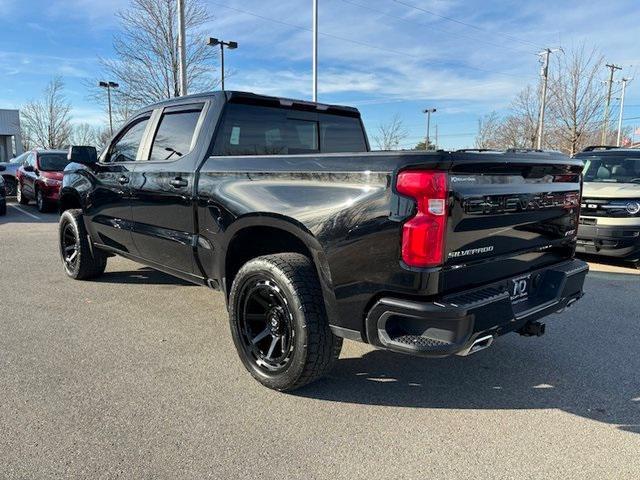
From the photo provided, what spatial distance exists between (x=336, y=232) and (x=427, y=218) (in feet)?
1.77

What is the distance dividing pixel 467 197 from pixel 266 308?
151 cm

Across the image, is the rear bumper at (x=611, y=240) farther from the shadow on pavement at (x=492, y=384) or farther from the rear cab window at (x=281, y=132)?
the rear cab window at (x=281, y=132)

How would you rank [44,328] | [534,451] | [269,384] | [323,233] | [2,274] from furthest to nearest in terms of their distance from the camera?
[2,274] < [44,328] < [269,384] < [323,233] < [534,451]

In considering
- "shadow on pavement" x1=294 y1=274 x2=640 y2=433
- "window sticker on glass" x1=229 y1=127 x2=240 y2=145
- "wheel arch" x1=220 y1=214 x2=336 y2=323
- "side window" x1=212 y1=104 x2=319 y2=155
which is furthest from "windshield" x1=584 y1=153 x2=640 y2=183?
"wheel arch" x1=220 y1=214 x2=336 y2=323

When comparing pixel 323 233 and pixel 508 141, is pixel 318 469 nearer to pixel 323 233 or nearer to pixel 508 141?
pixel 323 233

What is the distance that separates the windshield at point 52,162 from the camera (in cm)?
1363

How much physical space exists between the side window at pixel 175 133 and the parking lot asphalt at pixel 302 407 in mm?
1536

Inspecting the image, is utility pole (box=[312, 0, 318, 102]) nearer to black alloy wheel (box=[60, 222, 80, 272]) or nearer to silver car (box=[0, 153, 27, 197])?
silver car (box=[0, 153, 27, 197])

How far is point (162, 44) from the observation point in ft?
69.9

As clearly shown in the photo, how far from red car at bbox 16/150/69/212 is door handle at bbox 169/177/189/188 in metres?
10.8

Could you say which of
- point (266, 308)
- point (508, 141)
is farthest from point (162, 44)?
point (508, 141)

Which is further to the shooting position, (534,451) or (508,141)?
(508,141)

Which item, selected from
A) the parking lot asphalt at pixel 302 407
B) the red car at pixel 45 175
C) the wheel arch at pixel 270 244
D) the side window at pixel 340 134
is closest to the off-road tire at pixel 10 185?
the red car at pixel 45 175

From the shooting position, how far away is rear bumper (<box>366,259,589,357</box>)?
2.54 metres
